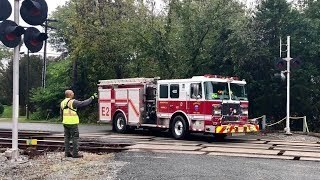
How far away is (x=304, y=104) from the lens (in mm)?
23109

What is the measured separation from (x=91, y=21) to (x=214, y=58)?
9.64 meters

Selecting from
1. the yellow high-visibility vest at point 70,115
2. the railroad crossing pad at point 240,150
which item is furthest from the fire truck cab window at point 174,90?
the yellow high-visibility vest at point 70,115

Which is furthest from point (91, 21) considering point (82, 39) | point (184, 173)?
point (184, 173)

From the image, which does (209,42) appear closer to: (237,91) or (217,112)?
(237,91)

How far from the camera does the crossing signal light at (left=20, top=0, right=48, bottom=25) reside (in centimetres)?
1050

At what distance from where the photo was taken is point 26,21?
10.6m

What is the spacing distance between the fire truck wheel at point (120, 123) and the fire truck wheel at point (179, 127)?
133 inches

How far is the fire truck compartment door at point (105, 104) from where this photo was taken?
21.5 m

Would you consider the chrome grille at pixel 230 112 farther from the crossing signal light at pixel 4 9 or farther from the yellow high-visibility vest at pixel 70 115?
the crossing signal light at pixel 4 9

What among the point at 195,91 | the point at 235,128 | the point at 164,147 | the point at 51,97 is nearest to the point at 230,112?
the point at 235,128

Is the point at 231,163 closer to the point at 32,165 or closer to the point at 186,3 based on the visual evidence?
the point at 32,165

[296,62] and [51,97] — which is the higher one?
[296,62]

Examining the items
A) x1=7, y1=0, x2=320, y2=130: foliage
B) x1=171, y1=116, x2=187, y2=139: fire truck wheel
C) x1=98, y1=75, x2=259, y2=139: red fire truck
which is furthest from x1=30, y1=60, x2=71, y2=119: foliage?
x1=171, y1=116, x2=187, y2=139: fire truck wheel

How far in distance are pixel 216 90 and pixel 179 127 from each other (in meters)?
2.23
